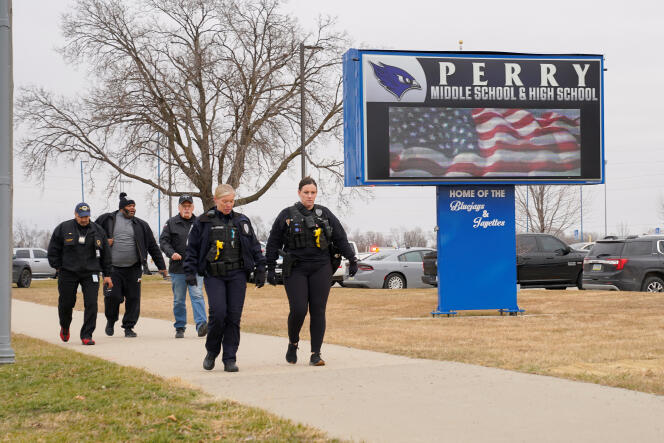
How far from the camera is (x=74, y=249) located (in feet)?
39.2

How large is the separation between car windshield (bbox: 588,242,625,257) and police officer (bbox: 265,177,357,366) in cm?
1417

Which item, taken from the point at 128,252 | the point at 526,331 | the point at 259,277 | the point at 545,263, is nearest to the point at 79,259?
the point at 128,252

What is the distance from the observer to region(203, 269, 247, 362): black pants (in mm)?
8898

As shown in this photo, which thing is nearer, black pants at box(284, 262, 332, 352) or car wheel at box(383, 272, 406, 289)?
black pants at box(284, 262, 332, 352)

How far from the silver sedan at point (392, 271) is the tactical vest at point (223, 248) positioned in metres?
17.9

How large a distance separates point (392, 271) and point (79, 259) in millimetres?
15955

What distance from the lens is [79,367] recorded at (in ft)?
29.6

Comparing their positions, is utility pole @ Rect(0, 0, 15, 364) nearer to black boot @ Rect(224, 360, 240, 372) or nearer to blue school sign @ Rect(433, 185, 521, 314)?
black boot @ Rect(224, 360, 240, 372)

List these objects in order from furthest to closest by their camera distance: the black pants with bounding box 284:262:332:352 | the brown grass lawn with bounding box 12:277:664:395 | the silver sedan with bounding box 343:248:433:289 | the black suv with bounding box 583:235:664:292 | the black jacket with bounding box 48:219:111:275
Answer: the silver sedan with bounding box 343:248:433:289 < the black suv with bounding box 583:235:664:292 < the black jacket with bounding box 48:219:111:275 < the black pants with bounding box 284:262:332:352 < the brown grass lawn with bounding box 12:277:664:395

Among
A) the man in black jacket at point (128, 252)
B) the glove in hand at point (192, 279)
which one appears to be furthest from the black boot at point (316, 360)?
the man in black jacket at point (128, 252)

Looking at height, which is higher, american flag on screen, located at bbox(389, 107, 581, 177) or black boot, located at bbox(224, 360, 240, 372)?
american flag on screen, located at bbox(389, 107, 581, 177)

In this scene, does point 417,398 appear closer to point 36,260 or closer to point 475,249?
point 475,249

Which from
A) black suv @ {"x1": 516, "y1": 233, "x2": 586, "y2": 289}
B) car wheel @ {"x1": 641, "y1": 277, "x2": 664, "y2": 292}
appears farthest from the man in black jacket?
black suv @ {"x1": 516, "y1": 233, "x2": 586, "y2": 289}

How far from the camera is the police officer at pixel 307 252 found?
29.6 ft
